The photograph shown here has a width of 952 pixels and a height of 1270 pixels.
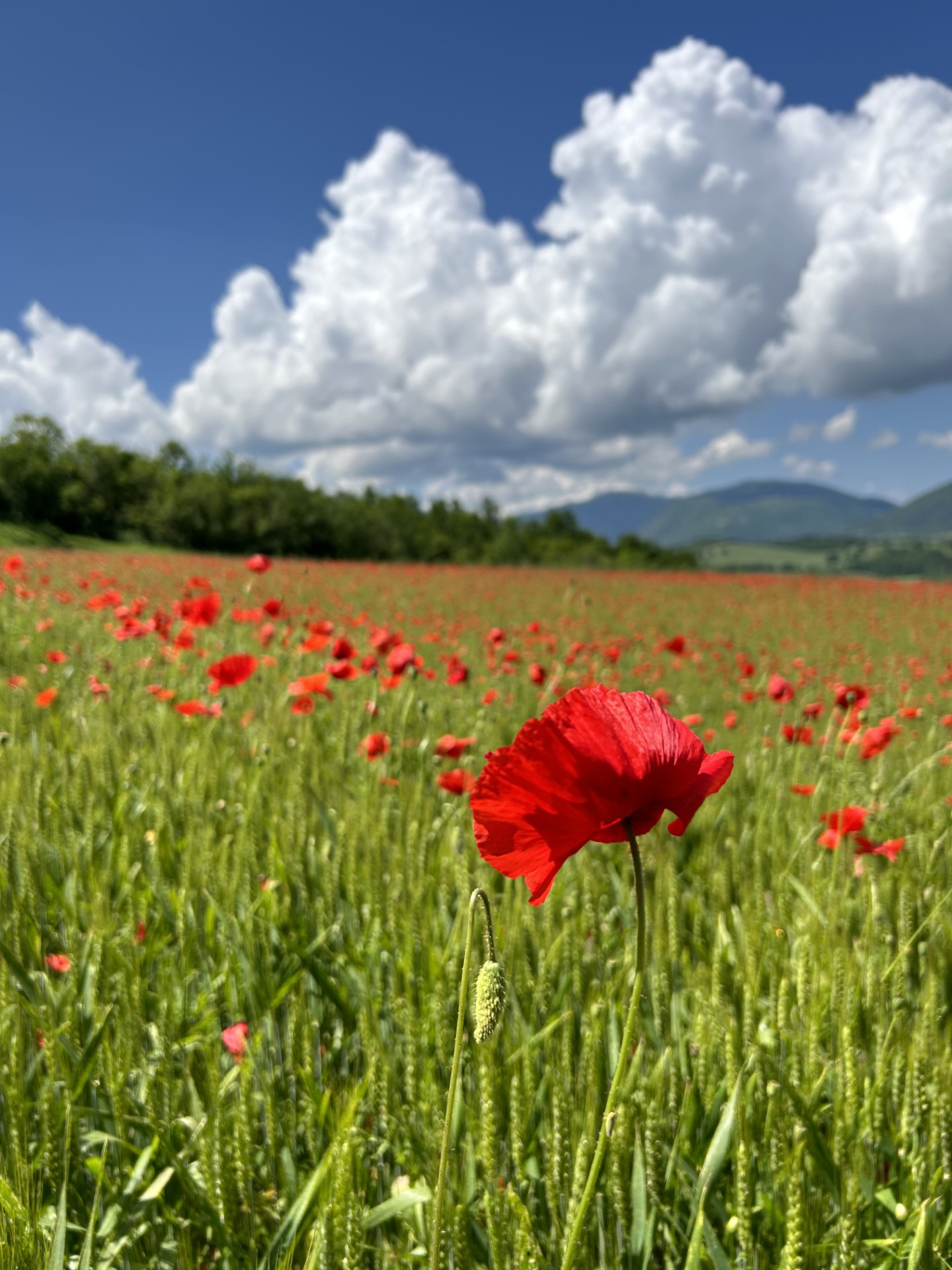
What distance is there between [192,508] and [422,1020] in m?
39.4

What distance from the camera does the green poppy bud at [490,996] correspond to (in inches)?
18.0

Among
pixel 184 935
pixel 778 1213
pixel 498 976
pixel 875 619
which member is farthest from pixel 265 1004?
pixel 875 619

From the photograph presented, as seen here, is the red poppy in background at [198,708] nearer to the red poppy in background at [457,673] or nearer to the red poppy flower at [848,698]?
the red poppy in background at [457,673]

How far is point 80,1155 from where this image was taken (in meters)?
0.95

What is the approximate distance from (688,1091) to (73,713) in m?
2.16

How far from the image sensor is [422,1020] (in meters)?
1.17

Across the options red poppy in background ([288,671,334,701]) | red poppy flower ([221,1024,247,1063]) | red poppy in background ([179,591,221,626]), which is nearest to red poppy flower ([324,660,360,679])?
red poppy in background ([288,671,334,701])

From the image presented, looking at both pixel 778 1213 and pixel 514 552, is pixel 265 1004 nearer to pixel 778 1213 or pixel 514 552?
pixel 778 1213

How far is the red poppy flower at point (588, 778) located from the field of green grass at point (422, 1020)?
0.27m

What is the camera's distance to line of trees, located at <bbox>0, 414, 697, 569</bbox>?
1467 inches

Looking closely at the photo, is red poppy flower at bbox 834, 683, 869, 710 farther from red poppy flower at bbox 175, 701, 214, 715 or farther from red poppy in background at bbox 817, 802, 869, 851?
red poppy flower at bbox 175, 701, 214, 715

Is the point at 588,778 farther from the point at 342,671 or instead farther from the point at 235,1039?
the point at 342,671

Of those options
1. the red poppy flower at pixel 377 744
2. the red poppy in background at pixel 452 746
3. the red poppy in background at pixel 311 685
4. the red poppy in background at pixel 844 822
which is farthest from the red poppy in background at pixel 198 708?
the red poppy in background at pixel 844 822

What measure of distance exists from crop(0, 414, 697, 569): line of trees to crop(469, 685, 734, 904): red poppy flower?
36.0 metres
